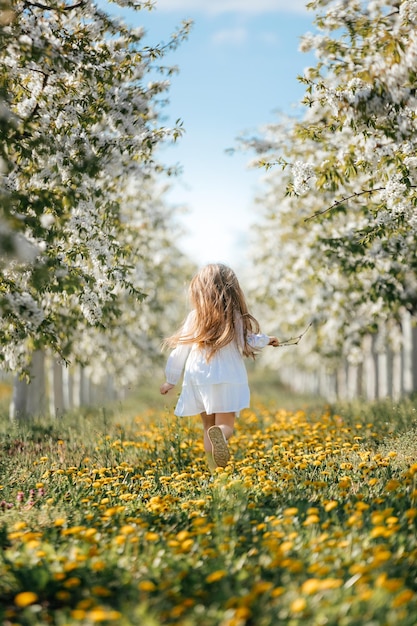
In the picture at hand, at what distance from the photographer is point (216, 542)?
3.78m

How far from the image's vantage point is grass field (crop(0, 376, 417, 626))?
3000 millimetres

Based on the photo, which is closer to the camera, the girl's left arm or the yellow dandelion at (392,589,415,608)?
the yellow dandelion at (392,589,415,608)

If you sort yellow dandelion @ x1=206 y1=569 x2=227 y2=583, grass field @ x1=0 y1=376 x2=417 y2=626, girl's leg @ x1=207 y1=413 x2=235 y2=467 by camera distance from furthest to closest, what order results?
girl's leg @ x1=207 y1=413 x2=235 y2=467 → yellow dandelion @ x1=206 y1=569 x2=227 y2=583 → grass field @ x1=0 y1=376 x2=417 y2=626

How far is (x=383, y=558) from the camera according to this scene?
3.13 meters

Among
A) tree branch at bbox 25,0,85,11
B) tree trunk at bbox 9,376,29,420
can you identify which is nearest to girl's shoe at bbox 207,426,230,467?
tree branch at bbox 25,0,85,11

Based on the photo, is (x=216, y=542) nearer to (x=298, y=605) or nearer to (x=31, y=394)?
(x=298, y=605)

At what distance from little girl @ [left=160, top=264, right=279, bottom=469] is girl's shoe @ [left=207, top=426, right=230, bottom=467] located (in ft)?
1.48

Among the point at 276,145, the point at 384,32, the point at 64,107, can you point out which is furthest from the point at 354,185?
the point at 64,107

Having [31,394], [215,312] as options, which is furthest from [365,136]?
[31,394]

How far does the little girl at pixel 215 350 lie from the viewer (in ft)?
20.9

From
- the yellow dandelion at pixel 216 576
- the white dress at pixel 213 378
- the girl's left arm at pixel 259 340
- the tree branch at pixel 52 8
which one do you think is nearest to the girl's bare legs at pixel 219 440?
the white dress at pixel 213 378

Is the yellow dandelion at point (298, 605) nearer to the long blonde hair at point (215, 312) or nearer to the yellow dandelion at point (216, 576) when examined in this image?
the yellow dandelion at point (216, 576)

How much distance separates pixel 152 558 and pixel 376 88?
4124 millimetres

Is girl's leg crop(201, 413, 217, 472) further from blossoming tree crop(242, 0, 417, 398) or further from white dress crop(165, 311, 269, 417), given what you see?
blossoming tree crop(242, 0, 417, 398)
